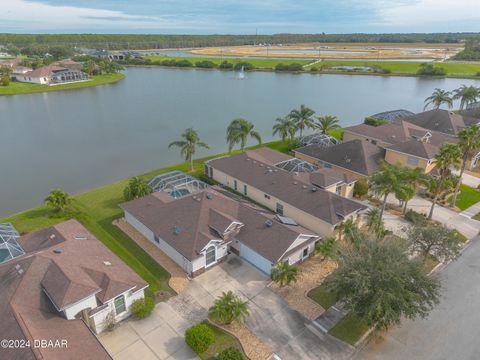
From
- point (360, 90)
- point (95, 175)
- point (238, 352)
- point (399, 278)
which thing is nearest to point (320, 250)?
point (399, 278)

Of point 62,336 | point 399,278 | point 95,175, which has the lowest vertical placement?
point 95,175

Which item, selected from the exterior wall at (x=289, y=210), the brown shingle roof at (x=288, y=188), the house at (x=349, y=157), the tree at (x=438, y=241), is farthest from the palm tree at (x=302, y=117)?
the tree at (x=438, y=241)

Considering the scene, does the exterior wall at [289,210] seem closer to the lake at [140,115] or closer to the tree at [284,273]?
the tree at [284,273]

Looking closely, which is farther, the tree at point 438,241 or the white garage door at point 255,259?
the white garage door at point 255,259

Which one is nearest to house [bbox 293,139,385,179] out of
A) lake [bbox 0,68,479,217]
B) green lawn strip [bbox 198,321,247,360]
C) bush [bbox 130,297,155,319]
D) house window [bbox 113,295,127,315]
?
lake [bbox 0,68,479,217]

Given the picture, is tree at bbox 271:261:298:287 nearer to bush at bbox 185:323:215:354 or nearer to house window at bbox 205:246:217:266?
house window at bbox 205:246:217:266

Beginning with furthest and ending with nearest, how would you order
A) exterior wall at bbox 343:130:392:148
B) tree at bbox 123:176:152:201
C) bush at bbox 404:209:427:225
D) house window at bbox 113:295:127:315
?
exterior wall at bbox 343:130:392:148 < tree at bbox 123:176:152:201 < bush at bbox 404:209:427:225 < house window at bbox 113:295:127:315

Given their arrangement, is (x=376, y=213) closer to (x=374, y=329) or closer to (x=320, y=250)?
(x=320, y=250)
